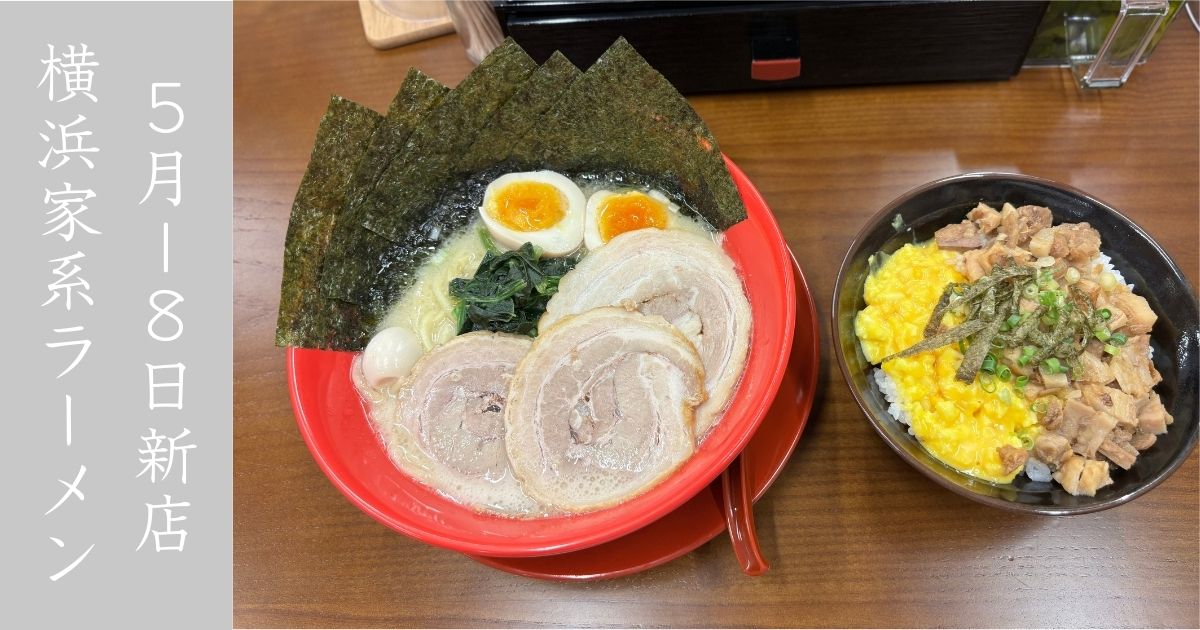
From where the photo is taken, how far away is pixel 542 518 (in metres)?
1.25

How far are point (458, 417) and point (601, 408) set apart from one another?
0.27m

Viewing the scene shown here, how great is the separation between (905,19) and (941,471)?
37.1 inches

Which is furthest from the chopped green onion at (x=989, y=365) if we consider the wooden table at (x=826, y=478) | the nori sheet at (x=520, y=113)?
the nori sheet at (x=520, y=113)

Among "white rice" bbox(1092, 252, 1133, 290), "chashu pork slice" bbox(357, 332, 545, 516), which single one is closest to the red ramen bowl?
"chashu pork slice" bbox(357, 332, 545, 516)

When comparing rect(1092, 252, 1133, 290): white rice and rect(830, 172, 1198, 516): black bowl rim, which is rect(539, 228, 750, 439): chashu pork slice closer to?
rect(830, 172, 1198, 516): black bowl rim

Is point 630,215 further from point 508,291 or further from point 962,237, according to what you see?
point 962,237

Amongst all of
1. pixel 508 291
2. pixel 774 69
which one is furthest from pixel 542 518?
pixel 774 69

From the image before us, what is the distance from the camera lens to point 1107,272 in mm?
1330

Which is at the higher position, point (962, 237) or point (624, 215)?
point (962, 237)

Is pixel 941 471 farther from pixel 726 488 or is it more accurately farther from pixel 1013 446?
pixel 726 488

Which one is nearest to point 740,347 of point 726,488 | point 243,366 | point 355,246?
point 726,488

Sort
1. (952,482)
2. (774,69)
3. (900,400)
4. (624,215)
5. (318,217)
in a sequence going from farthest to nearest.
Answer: (774,69)
(624,215)
(318,217)
(900,400)
(952,482)

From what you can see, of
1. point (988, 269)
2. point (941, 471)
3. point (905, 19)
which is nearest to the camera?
point (941, 471)

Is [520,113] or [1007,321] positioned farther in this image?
[520,113]
